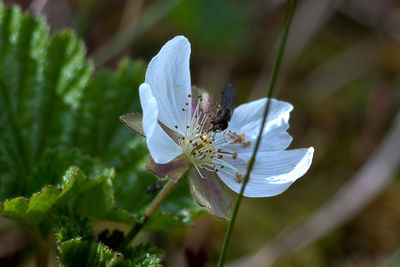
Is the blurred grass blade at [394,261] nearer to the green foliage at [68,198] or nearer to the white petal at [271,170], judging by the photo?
the white petal at [271,170]

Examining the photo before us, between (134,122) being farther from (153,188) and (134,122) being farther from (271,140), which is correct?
(271,140)

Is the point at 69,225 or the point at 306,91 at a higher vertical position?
the point at 306,91

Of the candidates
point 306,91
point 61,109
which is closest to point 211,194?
point 61,109

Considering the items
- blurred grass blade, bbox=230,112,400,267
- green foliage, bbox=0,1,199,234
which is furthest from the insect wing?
blurred grass blade, bbox=230,112,400,267

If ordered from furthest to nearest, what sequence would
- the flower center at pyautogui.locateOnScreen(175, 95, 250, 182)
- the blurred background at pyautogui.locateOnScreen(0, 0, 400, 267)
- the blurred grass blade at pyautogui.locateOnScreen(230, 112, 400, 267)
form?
the blurred background at pyautogui.locateOnScreen(0, 0, 400, 267)
the blurred grass blade at pyautogui.locateOnScreen(230, 112, 400, 267)
the flower center at pyautogui.locateOnScreen(175, 95, 250, 182)

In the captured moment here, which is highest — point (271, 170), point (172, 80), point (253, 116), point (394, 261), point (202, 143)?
point (172, 80)

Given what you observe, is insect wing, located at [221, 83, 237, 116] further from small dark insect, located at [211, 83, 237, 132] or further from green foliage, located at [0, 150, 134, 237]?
green foliage, located at [0, 150, 134, 237]
